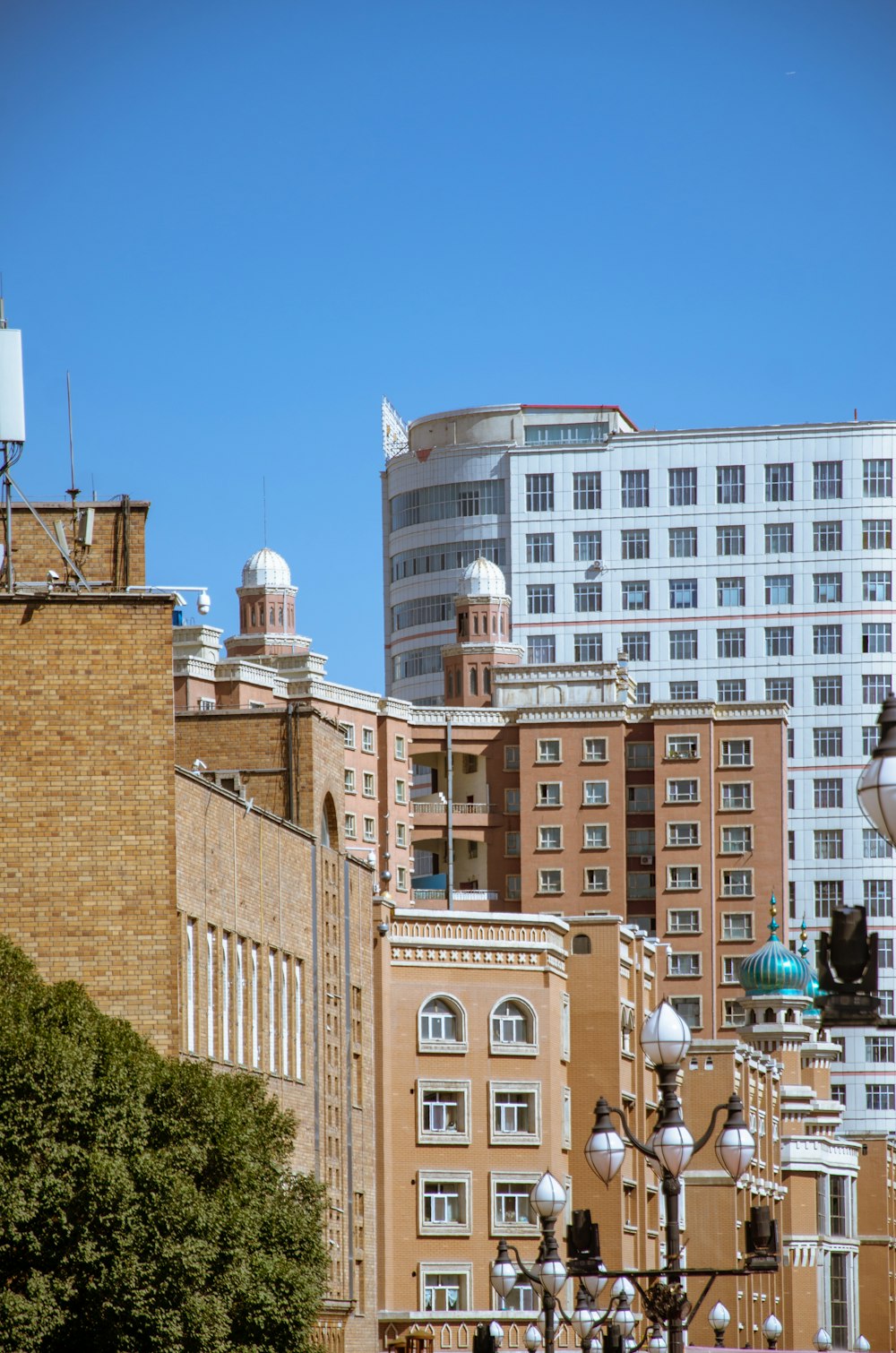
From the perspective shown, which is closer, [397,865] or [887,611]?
[397,865]

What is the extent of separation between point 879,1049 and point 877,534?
29217mm

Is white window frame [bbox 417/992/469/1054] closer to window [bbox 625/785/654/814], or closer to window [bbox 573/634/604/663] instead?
window [bbox 625/785/654/814]

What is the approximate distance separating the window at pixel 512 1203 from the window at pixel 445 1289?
174 centimetres

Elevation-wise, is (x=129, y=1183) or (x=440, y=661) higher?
(x=440, y=661)

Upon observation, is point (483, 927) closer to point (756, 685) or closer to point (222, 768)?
point (222, 768)

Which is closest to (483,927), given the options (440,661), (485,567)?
(485,567)

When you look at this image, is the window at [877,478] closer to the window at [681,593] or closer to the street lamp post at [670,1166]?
the window at [681,593]

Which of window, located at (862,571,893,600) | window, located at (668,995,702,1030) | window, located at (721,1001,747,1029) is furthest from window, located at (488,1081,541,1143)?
Result: window, located at (862,571,893,600)

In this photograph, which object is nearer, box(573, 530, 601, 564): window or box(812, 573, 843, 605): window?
box(812, 573, 843, 605): window

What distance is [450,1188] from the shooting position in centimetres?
7500

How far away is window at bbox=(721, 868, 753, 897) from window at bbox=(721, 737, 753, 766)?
536cm

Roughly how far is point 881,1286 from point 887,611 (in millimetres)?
39679

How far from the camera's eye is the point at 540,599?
150 metres

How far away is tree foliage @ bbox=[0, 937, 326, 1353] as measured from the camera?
3800 centimetres
